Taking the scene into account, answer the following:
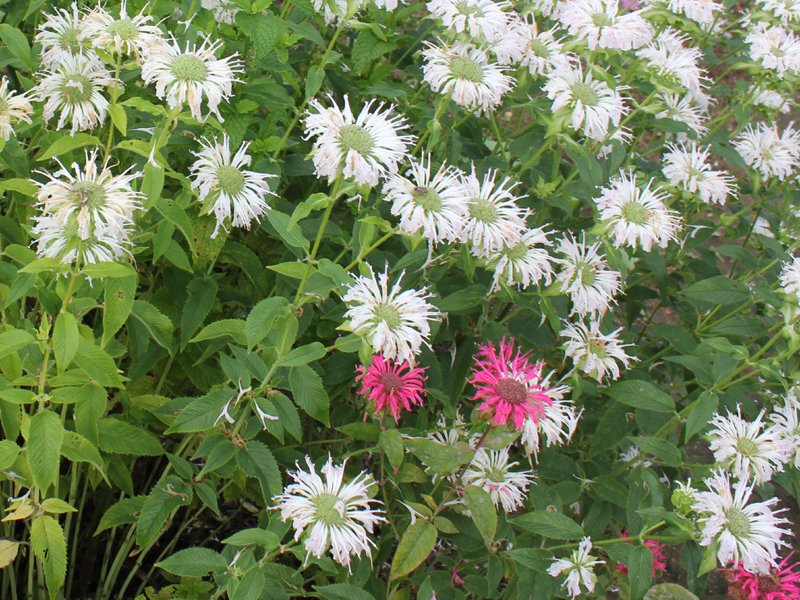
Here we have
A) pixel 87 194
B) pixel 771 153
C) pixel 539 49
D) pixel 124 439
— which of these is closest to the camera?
pixel 87 194

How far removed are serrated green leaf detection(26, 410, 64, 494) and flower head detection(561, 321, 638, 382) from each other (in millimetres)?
1224

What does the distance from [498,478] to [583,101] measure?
3.31ft

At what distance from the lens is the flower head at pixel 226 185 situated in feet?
5.13

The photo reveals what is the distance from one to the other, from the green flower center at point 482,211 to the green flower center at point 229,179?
549 millimetres

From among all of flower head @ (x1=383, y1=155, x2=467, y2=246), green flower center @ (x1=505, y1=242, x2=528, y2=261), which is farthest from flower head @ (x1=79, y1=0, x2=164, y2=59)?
green flower center @ (x1=505, y1=242, x2=528, y2=261)

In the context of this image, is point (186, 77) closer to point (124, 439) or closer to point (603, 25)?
point (124, 439)

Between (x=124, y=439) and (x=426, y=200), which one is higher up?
(x=426, y=200)

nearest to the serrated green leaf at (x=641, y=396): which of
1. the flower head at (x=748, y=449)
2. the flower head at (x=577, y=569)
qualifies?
the flower head at (x=748, y=449)

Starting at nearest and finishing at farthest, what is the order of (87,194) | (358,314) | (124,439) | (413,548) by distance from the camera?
(87,194), (358,314), (413,548), (124,439)

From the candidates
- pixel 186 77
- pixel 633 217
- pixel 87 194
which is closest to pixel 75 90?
pixel 186 77

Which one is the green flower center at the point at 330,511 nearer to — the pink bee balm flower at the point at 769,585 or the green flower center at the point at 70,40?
the pink bee balm flower at the point at 769,585

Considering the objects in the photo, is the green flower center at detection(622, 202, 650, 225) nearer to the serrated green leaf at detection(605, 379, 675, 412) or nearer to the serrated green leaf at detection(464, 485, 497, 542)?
the serrated green leaf at detection(605, 379, 675, 412)

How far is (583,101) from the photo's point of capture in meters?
1.80

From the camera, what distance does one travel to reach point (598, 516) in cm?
187
